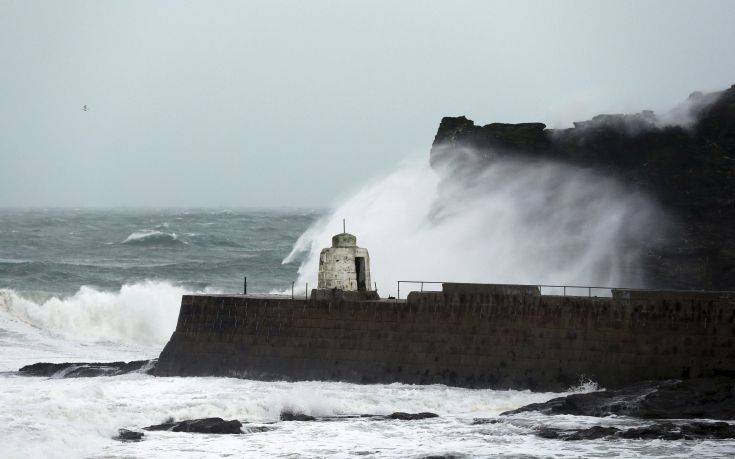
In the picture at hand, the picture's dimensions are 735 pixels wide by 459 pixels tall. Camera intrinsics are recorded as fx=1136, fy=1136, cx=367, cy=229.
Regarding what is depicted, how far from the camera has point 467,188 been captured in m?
36.9

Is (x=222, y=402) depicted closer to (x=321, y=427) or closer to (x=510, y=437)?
(x=321, y=427)

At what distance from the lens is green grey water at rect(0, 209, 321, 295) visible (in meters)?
48.1

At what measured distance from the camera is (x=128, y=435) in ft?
61.8

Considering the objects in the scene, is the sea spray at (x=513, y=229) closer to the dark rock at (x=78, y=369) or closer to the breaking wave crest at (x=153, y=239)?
the dark rock at (x=78, y=369)

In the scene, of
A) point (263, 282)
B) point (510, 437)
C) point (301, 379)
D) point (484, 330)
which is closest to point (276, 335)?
point (301, 379)

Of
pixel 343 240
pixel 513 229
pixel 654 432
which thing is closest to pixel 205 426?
pixel 343 240

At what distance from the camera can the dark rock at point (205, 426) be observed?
1914cm

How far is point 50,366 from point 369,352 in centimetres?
770

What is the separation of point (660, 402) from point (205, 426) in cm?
785

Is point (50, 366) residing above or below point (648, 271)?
below

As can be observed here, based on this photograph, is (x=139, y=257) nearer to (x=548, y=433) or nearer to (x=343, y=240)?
(x=343, y=240)

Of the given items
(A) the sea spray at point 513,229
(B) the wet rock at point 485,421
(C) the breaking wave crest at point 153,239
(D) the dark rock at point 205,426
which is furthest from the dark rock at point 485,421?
(C) the breaking wave crest at point 153,239

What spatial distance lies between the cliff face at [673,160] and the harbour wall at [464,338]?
13.1 m

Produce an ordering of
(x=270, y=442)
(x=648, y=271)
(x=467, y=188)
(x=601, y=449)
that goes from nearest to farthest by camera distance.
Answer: (x=601, y=449), (x=270, y=442), (x=648, y=271), (x=467, y=188)
